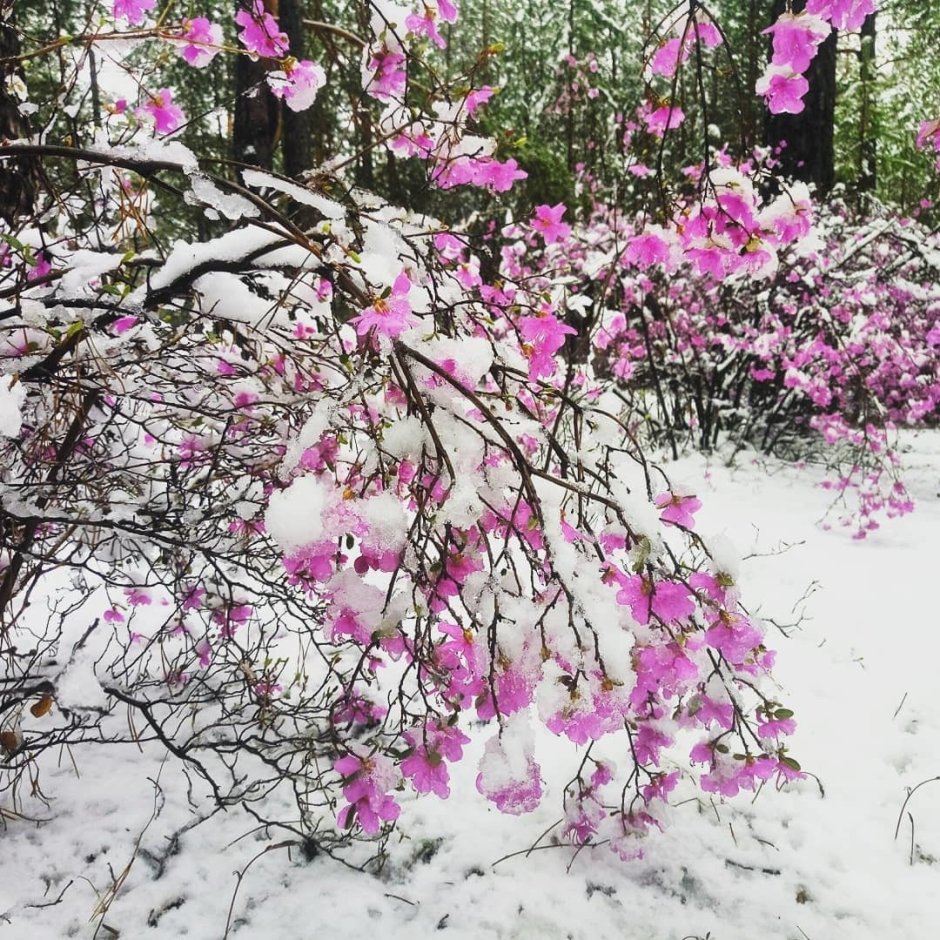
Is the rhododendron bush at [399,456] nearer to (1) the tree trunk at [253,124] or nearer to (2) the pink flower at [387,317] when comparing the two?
(2) the pink flower at [387,317]

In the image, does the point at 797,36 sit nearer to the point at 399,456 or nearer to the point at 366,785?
the point at 399,456

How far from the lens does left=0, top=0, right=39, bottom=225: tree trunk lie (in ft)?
6.19

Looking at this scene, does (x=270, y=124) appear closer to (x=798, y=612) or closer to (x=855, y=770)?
(x=798, y=612)

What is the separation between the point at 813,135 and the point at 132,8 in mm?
6897

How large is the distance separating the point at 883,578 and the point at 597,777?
2.99 meters

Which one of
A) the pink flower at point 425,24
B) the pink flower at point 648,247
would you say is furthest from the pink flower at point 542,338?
the pink flower at point 425,24

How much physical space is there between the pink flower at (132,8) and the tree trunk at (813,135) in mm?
6383

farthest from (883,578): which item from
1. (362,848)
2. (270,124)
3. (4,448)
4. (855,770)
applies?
(270,124)

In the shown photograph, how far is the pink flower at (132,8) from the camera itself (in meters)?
1.83

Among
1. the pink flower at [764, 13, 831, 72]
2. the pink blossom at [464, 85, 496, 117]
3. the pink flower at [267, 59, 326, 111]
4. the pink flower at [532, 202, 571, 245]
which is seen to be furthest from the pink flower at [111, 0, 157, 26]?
the pink flower at [764, 13, 831, 72]

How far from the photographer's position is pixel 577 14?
12352mm

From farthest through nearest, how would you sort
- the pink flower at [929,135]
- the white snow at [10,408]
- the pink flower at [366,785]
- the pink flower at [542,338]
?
the pink flower at [542,338] → the pink flower at [366,785] → the pink flower at [929,135] → the white snow at [10,408]

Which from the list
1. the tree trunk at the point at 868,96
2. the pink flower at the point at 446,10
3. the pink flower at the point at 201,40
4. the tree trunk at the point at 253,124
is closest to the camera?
the pink flower at the point at 446,10

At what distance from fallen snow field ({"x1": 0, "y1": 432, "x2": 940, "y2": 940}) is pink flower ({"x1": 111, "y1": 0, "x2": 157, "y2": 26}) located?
2.37 m
